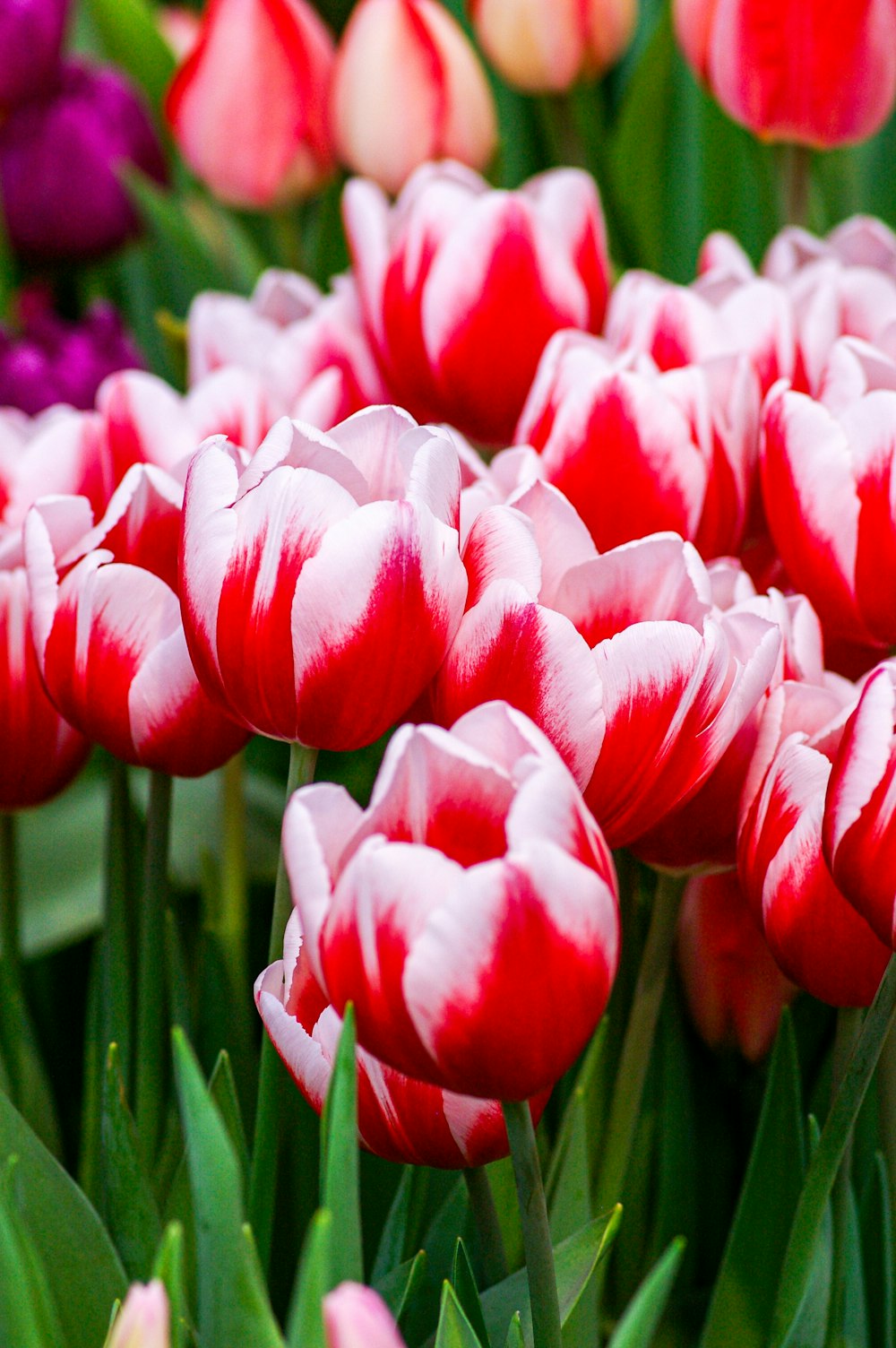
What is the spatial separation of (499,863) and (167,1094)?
0.25m

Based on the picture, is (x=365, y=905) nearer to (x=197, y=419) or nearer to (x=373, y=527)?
(x=373, y=527)

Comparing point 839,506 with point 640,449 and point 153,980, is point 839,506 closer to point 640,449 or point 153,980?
point 640,449

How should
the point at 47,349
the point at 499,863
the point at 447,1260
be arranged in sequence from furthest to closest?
the point at 47,349 → the point at 447,1260 → the point at 499,863

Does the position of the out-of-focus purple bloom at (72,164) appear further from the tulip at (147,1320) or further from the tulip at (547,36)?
the tulip at (147,1320)

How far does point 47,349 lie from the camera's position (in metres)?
0.69

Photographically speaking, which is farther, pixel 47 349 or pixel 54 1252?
pixel 47 349

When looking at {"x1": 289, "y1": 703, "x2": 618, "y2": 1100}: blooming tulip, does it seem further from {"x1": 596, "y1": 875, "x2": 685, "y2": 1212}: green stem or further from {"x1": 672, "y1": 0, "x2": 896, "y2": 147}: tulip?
{"x1": 672, "y1": 0, "x2": 896, "y2": 147}: tulip

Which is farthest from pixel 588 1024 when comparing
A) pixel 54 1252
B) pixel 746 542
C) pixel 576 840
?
pixel 746 542

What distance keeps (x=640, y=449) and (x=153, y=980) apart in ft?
0.66

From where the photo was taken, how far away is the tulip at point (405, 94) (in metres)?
0.68

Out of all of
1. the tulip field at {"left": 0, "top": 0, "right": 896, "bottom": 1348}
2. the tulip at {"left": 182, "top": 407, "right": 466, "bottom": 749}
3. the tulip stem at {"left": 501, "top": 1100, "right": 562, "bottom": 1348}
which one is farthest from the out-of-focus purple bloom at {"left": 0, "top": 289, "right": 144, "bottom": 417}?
the tulip stem at {"left": 501, "top": 1100, "right": 562, "bottom": 1348}

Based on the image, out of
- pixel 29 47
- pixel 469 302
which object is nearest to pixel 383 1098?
pixel 469 302

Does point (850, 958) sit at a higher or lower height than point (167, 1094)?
higher

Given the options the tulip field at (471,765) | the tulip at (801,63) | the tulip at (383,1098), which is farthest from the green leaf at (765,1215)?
the tulip at (801,63)
